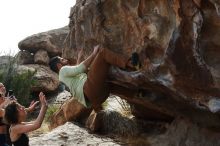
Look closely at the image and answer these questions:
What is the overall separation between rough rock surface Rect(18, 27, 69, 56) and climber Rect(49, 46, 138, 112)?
1352 cm

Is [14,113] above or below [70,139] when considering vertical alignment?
above

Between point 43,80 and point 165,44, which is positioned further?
point 43,80

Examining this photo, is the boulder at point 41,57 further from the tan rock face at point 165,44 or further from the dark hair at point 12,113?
the dark hair at point 12,113

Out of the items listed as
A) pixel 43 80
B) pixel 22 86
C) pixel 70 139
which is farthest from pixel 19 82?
pixel 70 139

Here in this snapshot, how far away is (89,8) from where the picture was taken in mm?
8406

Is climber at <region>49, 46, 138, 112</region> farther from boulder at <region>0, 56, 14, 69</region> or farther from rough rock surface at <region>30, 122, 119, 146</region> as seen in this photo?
boulder at <region>0, 56, 14, 69</region>

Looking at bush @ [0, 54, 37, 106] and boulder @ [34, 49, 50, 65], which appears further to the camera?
boulder @ [34, 49, 50, 65]

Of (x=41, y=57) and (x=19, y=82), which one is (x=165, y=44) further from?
(x=41, y=57)

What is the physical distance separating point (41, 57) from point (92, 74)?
13.7 meters

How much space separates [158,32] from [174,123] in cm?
282

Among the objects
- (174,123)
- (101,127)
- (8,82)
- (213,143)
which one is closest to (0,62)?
(8,82)

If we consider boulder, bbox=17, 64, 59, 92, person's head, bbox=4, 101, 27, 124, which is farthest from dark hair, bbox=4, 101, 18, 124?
boulder, bbox=17, 64, 59, 92

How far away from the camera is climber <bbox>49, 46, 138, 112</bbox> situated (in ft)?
24.4

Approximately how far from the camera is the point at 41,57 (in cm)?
2084
